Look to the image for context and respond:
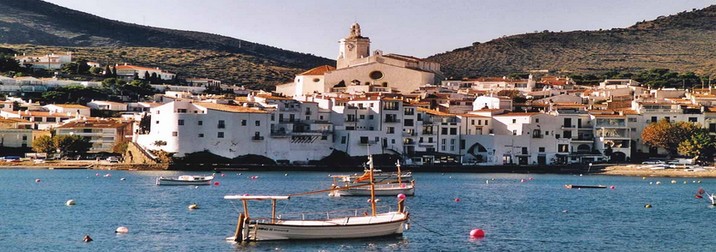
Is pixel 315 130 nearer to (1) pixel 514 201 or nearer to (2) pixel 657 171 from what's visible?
(2) pixel 657 171

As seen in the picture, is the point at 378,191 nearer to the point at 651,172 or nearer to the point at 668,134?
the point at 651,172

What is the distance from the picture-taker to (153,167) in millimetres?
89062

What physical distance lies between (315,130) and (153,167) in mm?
13761

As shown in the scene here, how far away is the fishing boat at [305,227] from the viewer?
3644 centimetres

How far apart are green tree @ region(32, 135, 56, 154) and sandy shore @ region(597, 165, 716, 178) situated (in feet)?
150

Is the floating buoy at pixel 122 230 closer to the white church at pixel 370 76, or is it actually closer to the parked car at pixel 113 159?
the parked car at pixel 113 159

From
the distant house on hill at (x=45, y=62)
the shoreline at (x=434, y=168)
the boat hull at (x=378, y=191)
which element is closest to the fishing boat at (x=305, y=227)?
the boat hull at (x=378, y=191)

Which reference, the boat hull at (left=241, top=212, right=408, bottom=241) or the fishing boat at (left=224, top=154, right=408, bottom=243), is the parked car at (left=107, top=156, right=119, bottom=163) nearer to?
the fishing boat at (left=224, top=154, right=408, bottom=243)

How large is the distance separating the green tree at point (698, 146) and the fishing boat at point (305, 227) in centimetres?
6128

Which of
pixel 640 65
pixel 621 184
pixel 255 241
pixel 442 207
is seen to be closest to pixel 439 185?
pixel 621 184

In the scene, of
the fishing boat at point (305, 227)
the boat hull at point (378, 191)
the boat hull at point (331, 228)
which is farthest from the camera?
the boat hull at point (378, 191)

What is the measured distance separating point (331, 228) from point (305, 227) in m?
0.90

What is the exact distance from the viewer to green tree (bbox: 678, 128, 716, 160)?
311ft

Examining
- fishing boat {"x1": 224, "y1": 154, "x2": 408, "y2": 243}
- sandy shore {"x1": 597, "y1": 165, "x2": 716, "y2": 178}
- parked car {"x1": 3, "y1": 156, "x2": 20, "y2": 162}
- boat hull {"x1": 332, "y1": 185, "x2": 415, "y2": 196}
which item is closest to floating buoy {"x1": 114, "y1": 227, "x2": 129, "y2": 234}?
fishing boat {"x1": 224, "y1": 154, "x2": 408, "y2": 243}
